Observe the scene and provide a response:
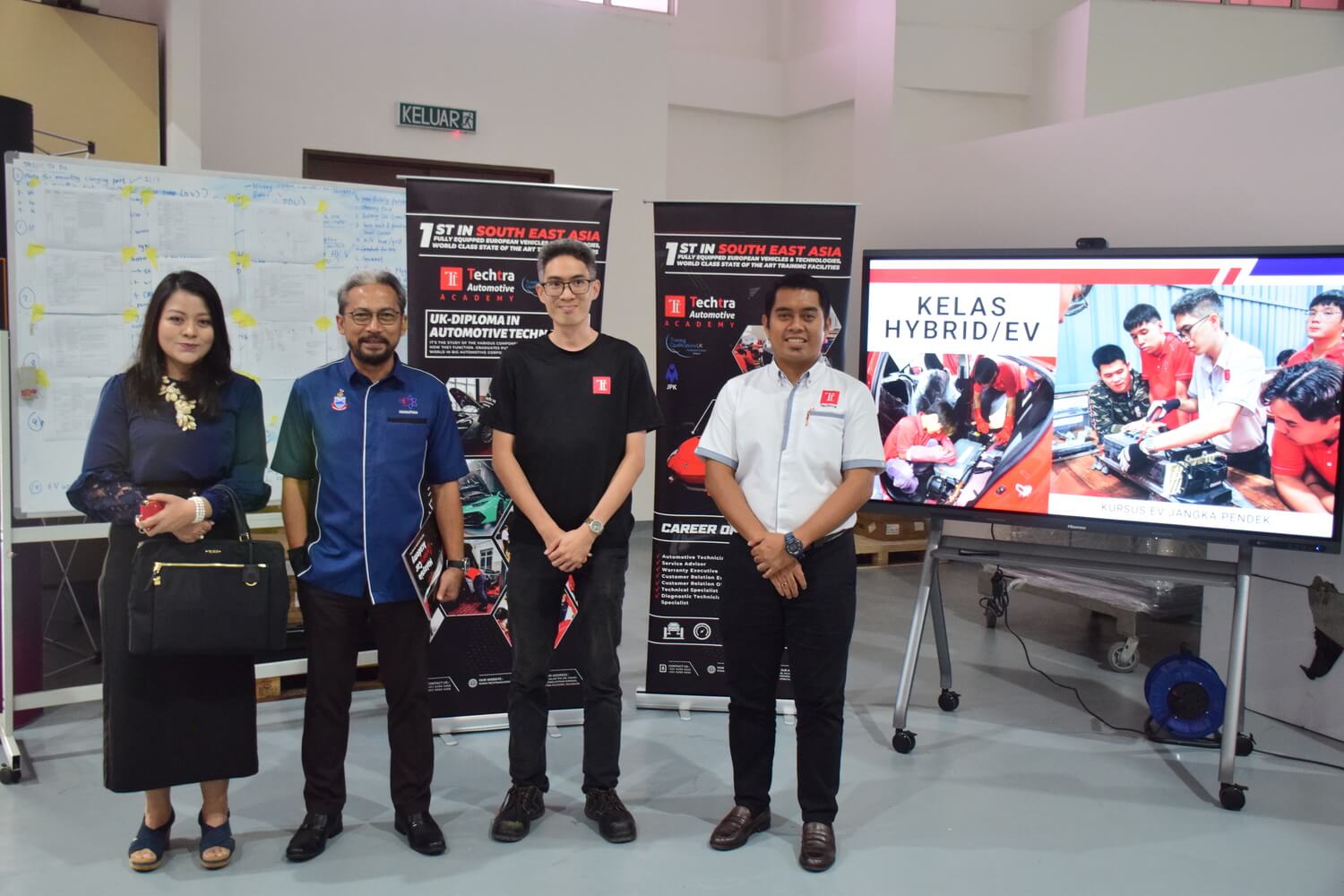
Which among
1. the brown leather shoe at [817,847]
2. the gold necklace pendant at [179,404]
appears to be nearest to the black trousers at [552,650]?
the brown leather shoe at [817,847]

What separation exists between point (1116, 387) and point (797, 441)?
1.51 m

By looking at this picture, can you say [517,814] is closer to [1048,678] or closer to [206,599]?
[206,599]

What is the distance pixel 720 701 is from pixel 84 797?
226cm

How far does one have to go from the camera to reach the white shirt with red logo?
2826mm

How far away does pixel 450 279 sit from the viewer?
3752 mm

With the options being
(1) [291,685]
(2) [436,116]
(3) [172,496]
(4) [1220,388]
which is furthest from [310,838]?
(2) [436,116]

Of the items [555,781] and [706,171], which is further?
[706,171]

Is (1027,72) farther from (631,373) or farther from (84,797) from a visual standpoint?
(84,797)

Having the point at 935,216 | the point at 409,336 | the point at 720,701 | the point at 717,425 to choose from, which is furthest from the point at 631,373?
the point at 935,216

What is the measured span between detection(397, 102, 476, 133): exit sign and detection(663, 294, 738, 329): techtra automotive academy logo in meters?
3.82

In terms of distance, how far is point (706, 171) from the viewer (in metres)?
9.27

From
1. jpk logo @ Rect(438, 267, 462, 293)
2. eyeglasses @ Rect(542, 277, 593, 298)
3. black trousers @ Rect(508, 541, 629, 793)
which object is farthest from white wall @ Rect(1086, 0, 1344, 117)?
black trousers @ Rect(508, 541, 629, 793)

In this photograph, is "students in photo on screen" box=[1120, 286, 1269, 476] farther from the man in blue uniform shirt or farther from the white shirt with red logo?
the man in blue uniform shirt

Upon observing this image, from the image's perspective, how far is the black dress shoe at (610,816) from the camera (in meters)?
3.01
